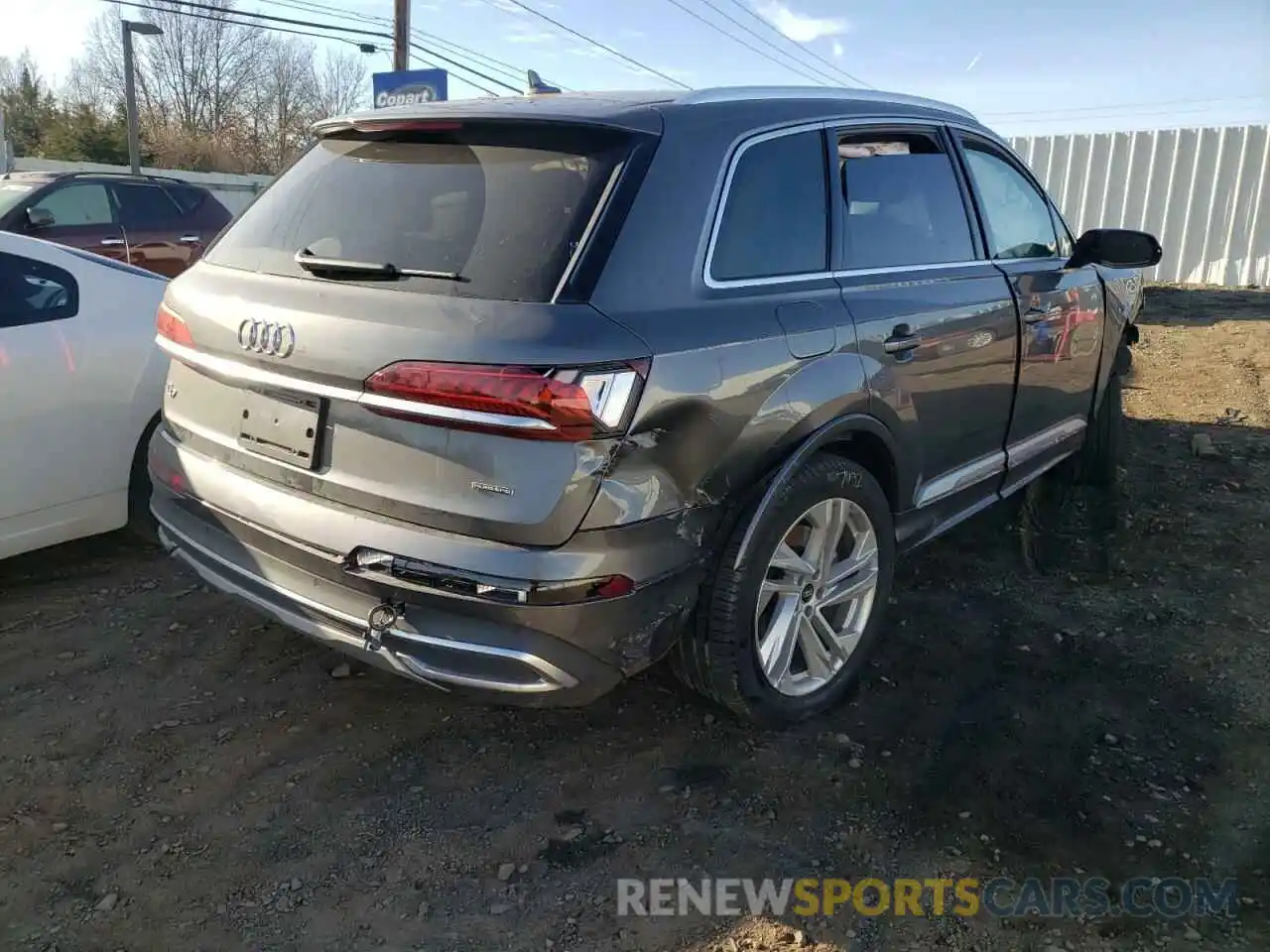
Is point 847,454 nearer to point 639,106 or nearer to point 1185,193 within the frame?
point 639,106

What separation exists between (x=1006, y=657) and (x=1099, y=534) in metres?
1.58

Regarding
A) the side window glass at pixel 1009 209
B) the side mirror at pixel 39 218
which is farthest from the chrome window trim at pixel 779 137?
the side mirror at pixel 39 218

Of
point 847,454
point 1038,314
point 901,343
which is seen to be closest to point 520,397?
point 847,454

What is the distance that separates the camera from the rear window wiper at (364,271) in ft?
7.88

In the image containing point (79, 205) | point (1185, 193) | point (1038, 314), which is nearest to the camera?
point (1038, 314)

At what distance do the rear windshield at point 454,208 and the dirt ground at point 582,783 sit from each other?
1.40 metres

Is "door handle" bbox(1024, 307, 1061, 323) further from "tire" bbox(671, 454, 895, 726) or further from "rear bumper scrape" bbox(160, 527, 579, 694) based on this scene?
"rear bumper scrape" bbox(160, 527, 579, 694)

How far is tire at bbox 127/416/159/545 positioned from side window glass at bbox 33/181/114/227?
261 inches

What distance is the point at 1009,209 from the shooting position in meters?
4.07

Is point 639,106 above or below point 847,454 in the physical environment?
above

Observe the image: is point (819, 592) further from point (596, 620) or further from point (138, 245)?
point (138, 245)

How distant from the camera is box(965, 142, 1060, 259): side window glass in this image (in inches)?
153

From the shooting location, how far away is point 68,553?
432 centimetres

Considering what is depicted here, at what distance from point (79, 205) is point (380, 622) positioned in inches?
360
